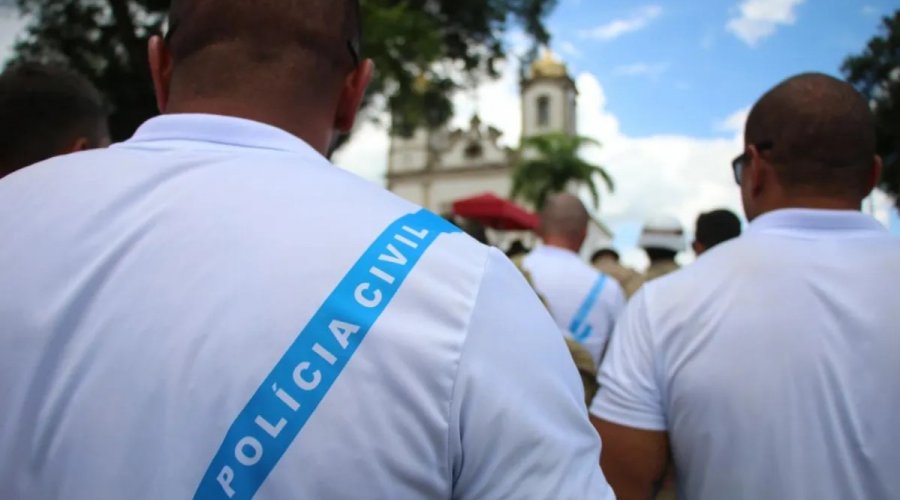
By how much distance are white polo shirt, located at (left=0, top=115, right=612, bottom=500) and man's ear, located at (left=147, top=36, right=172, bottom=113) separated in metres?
0.30

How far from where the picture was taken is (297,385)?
0.87 metres

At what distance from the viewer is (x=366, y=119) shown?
13.3 metres

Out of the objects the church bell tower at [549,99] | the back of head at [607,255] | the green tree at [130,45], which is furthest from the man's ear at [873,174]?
the church bell tower at [549,99]

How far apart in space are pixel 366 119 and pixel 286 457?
503 inches

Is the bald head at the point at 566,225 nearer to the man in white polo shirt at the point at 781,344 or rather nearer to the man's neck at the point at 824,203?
the man in white polo shirt at the point at 781,344

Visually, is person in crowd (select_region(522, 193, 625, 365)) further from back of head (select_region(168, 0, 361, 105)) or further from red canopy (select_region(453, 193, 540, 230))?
red canopy (select_region(453, 193, 540, 230))

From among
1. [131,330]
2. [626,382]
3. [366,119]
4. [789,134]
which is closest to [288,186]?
[131,330]

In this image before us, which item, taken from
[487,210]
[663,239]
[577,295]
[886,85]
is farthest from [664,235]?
[886,85]

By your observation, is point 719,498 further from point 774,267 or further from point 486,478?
point 486,478

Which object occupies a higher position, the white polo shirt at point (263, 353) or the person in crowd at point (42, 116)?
the person in crowd at point (42, 116)

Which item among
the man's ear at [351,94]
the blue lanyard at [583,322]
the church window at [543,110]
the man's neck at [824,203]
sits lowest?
the blue lanyard at [583,322]

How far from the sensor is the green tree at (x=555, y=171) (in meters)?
33.7

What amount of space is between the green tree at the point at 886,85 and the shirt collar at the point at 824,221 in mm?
22670

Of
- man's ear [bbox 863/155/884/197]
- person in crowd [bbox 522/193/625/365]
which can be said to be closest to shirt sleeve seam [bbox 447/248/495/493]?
man's ear [bbox 863/155/884/197]
